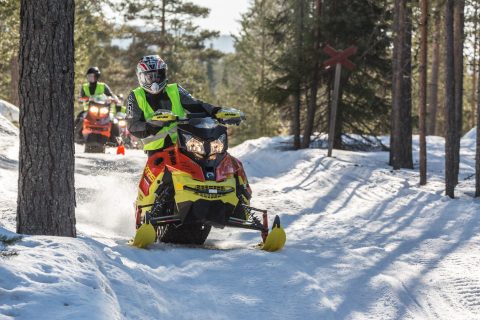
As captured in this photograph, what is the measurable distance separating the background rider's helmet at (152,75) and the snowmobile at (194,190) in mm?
714

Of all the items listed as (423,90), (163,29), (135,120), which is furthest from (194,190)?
(163,29)

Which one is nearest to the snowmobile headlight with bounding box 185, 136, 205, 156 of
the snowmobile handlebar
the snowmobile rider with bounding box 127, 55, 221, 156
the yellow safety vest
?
the snowmobile handlebar

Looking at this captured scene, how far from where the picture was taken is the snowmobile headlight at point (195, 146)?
294 inches

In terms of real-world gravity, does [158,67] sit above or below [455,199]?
above

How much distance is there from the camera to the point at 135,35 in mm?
42500

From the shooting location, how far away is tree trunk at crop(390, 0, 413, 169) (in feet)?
53.5

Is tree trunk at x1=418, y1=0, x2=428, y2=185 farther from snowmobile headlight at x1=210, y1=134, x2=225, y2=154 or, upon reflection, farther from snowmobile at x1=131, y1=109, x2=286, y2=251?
snowmobile headlight at x1=210, y1=134, x2=225, y2=154

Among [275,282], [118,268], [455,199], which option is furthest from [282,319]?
[455,199]

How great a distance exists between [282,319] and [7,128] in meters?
13.8

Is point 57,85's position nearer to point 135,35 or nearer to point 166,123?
point 166,123

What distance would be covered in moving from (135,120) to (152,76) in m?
0.58

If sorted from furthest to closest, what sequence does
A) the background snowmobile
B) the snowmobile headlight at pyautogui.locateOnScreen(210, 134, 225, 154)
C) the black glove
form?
the background snowmobile, the black glove, the snowmobile headlight at pyautogui.locateOnScreen(210, 134, 225, 154)

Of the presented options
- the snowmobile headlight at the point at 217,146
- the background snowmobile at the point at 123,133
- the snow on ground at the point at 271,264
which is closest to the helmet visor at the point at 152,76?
the snowmobile headlight at the point at 217,146

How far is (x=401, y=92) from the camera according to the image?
1639 centimetres
